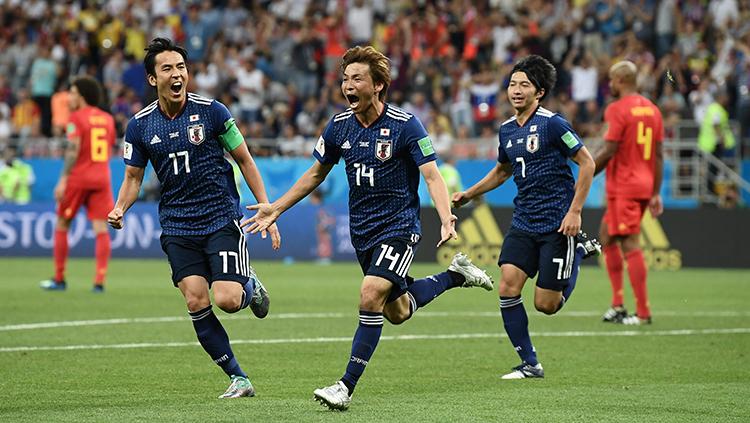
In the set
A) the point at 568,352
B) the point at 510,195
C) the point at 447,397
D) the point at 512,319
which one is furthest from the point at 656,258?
the point at 447,397

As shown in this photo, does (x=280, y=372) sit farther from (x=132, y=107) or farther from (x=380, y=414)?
(x=132, y=107)

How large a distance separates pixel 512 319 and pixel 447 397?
152 centimetres

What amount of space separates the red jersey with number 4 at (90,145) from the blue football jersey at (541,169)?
8.46 meters

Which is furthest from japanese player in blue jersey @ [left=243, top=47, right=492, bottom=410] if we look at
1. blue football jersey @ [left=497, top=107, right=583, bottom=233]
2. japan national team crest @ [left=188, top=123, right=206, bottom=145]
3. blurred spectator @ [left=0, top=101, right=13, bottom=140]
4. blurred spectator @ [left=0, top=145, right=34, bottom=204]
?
blurred spectator @ [left=0, top=101, right=13, bottom=140]

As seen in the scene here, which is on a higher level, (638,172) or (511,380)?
(638,172)

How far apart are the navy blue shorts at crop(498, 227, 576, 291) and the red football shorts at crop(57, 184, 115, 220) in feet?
27.7

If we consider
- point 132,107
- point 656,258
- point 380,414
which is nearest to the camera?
point 380,414

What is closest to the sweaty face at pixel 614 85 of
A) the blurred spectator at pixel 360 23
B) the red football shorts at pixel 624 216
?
the red football shorts at pixel 624 216

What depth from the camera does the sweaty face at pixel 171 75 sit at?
862cm

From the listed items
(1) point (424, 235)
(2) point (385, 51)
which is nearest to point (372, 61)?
(1) point (424, 235)

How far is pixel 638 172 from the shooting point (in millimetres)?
13922

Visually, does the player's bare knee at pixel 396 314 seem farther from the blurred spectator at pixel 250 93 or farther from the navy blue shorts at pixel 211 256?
the blurred spectator at pixel 250 93

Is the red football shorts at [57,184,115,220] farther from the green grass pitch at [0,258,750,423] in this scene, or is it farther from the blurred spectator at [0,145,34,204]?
the blurred spectator at [0,145,34,204]

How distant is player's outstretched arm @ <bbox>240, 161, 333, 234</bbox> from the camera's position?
852 centimetres
